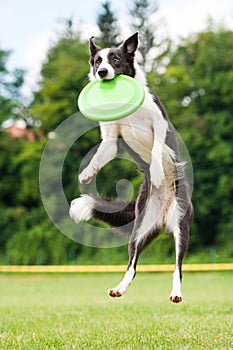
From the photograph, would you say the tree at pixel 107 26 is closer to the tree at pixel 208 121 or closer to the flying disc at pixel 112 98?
the tree at pixel 208 121

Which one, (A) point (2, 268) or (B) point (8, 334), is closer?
(B) point (8, 334)

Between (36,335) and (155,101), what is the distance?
3.48 m

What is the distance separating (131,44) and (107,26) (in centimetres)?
2729

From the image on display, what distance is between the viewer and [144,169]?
615cm

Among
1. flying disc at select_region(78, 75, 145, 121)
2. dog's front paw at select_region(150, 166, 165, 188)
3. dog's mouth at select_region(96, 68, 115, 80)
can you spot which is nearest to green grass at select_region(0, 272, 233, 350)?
dog's front paw at select_region(150, 166, 165, 188)

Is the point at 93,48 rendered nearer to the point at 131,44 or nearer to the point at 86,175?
the point at 131,44

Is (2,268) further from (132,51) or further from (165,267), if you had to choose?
(132,51)

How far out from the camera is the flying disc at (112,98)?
5648 mm

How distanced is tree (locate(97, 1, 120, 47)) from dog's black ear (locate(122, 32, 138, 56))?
A: 86.9 ft

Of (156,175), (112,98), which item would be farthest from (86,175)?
(112,98)

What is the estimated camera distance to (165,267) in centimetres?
2597

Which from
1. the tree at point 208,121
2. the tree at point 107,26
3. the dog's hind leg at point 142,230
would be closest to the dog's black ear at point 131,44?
the dog's hind leg at point 142,230

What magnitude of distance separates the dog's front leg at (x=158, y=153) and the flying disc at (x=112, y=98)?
0.34 meters

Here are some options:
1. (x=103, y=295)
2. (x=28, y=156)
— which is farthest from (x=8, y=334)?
(x=28, y=156)
